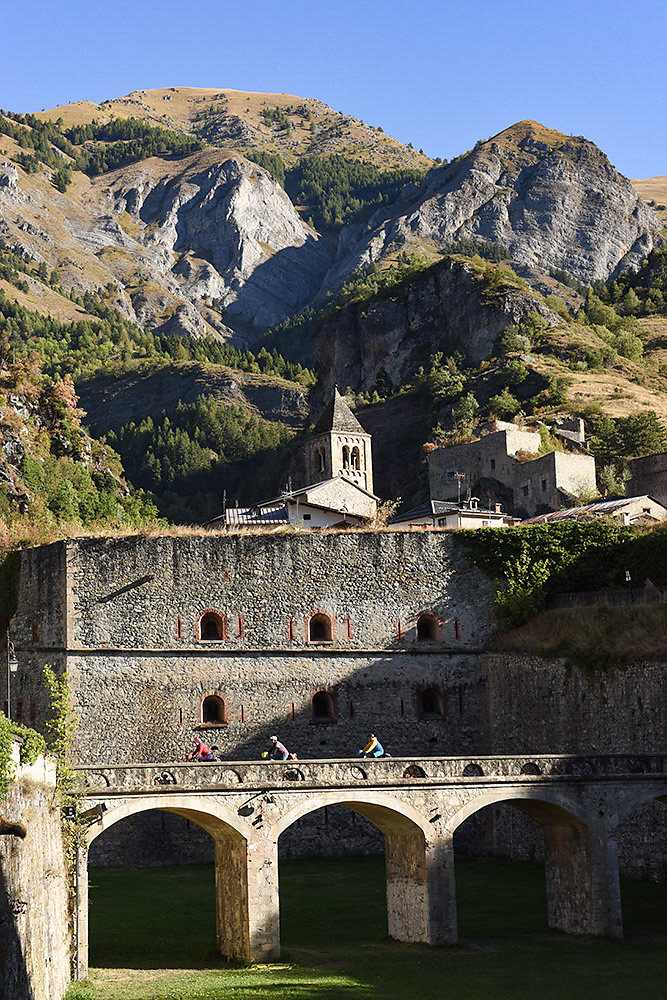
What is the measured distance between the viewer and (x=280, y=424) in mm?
152750

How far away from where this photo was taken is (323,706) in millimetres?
48125

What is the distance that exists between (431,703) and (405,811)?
1510cm

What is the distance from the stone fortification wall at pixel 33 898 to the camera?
2242cm

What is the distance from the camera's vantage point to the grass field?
29438 mm

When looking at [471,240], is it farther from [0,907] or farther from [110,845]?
[0,907]

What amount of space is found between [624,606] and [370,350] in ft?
295

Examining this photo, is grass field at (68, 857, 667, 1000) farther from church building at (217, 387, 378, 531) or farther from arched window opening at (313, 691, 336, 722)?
church building at (217, 387, 378, 531)

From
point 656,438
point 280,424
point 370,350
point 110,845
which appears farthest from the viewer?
point 280,424

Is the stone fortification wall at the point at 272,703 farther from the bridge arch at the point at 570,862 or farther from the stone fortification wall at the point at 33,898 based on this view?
the stone fortification wall at the point at 33,898

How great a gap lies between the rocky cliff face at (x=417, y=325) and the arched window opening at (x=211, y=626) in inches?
3015

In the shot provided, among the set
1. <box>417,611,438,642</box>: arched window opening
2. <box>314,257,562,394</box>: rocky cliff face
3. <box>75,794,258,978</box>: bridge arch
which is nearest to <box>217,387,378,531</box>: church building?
<box>417,611,438,642</box>: arched window opening

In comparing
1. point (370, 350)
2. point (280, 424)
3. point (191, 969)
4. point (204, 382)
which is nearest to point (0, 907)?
point (191, 969)

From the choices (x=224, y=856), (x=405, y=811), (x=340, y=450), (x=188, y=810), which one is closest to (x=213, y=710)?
(x=224, y=856)

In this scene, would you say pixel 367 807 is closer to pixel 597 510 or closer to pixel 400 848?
pixel 400 848
